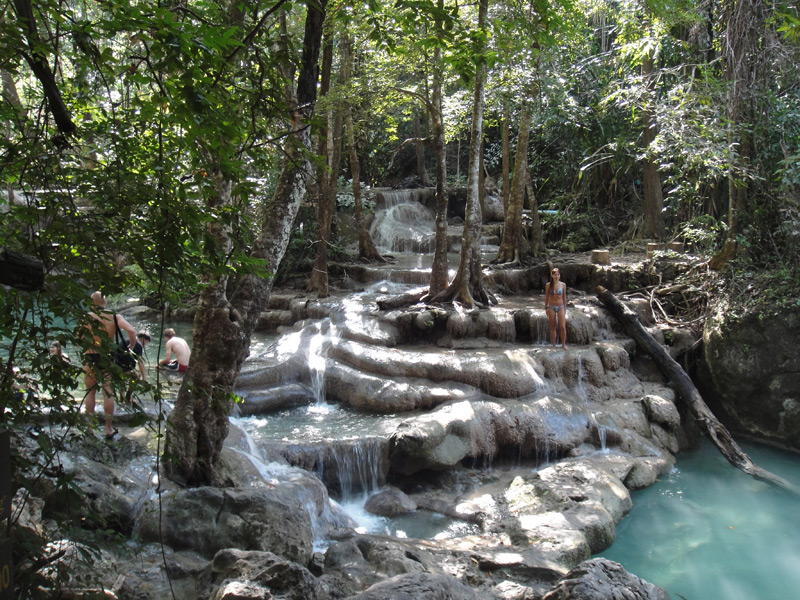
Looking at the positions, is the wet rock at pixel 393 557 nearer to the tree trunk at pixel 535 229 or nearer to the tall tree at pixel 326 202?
the tall tree at pixel 326 202

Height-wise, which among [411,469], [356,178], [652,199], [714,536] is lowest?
[714,536]

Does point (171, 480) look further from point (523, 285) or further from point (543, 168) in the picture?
point (543, 168)

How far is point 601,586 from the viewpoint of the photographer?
4102mm

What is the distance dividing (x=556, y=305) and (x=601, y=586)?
6.95 metres

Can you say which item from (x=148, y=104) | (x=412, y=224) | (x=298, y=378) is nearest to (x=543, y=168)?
(x=412, y=224)

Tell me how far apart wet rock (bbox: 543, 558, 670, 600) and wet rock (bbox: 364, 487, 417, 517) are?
3.53 meters

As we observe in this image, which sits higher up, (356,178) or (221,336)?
(356,178)

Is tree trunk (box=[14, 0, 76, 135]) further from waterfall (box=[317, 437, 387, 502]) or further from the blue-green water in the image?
the blue-green water

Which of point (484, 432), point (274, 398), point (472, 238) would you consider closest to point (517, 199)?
point (472, 238)

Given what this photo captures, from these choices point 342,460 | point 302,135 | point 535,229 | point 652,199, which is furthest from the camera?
point 652,199

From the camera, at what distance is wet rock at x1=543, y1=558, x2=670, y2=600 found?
4043 mm

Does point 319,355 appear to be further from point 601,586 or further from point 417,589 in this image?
point 601,586

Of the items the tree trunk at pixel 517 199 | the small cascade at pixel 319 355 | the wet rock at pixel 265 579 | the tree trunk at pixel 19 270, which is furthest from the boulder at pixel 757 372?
the tree trunk at pixel 19 270

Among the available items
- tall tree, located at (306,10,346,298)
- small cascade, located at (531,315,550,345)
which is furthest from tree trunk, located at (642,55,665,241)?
tall tree, located at (306,10,346,298)
